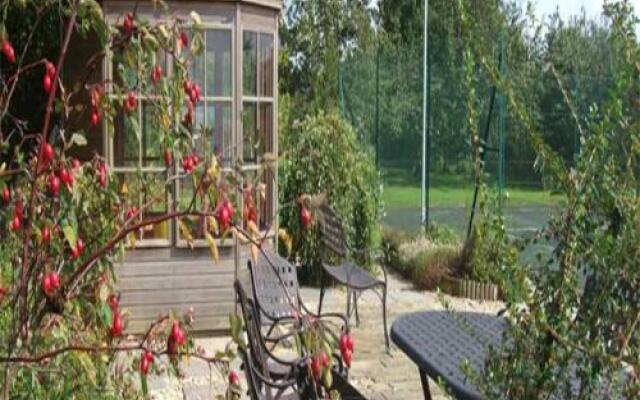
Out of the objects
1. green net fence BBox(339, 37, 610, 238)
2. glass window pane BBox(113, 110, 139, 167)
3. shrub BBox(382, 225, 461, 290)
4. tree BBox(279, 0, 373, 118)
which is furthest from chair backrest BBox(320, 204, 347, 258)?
tree BBox(279, 0, 373, 118)

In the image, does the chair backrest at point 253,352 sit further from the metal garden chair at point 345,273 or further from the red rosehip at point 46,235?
the metal garden chair at point 345,273

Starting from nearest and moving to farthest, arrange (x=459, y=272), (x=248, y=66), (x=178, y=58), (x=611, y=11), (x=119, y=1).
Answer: (x=611, y=11), (x=178, y=58), (x=119, y=1), (x=248, y=66), (x=459, y=272)

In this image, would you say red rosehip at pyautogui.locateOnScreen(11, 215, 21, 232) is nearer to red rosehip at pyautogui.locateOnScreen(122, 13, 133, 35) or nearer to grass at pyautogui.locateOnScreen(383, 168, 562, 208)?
red rosehip at pyautogui.locateOnScreen(122, 13, 133, 35)

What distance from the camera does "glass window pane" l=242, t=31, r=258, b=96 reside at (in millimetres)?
6961

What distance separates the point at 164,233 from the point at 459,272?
323 cm

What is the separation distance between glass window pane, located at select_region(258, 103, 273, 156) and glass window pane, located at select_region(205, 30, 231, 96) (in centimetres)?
49

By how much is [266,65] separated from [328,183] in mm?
2125

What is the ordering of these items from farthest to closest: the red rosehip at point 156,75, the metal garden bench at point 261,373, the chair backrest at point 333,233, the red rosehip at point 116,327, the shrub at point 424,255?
the shrub at point 424,255 → the chair backrest at point 333,233 → the metal garden bench at point 261,373 → the red rosehip at point 156,75 → the red rosehip at point 116,327

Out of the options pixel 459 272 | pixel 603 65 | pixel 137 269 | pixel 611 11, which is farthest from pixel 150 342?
pixel 603 65

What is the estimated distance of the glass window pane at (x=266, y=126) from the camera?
7.27 meters

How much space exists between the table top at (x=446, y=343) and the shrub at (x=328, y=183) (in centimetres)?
452

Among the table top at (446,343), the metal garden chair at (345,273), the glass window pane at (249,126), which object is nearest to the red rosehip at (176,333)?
the table top at (446,343)

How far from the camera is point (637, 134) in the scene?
2098 millimetres

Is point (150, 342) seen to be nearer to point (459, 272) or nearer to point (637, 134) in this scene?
point (637, 134)
